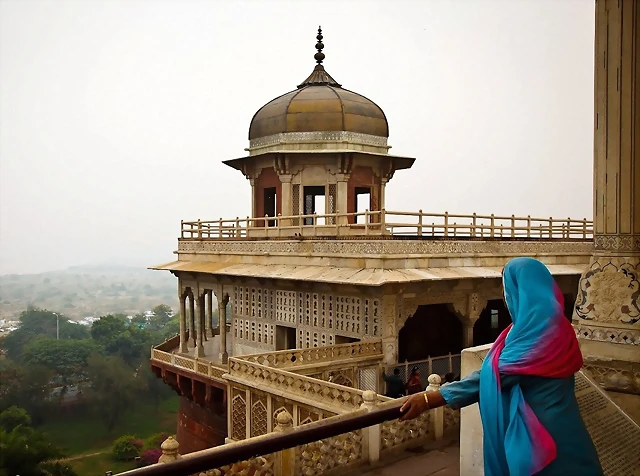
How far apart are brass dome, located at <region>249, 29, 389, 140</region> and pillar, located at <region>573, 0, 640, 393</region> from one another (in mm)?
13506

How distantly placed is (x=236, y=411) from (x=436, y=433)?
6488mm

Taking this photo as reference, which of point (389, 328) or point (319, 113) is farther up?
point (319, 113)

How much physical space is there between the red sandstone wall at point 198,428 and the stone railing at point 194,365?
4.81 ft

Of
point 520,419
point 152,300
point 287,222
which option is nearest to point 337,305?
point 287,222

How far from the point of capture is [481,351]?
15.6ft

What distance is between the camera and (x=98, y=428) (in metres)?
50.2

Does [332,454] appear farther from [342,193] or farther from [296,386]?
[342,193]

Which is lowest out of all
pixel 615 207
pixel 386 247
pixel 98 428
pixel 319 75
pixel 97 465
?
pixel 98 428

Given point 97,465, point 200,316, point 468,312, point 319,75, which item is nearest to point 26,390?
point 97,465

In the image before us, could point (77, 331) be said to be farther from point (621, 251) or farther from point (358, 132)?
point (621, 251)

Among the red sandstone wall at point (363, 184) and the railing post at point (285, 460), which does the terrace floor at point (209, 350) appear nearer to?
the red sandstone wall at point (363, 184)

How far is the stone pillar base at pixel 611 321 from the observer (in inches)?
228

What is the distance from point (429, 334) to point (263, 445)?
1497cm

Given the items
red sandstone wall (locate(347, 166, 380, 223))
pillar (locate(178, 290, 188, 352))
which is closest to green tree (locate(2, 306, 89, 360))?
pillar (locate(178, 290, 188, 352))
